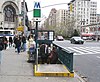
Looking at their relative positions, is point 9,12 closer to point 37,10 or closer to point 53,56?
point 53,56

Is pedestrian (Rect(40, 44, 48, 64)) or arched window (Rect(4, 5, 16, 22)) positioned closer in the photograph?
pedestrian (Rect(40, 44, 48, 64))

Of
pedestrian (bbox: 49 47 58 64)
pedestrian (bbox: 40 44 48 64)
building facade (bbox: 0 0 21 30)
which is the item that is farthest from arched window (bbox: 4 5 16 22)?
pedestrian (bbox: 49 47 58 64)

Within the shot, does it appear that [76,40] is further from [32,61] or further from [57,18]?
[57,18]

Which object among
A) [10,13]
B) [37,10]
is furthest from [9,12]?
[37,10]

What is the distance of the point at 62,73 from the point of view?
44.0 feet

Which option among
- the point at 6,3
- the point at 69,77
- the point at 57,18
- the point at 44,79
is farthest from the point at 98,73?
the point at 57,18

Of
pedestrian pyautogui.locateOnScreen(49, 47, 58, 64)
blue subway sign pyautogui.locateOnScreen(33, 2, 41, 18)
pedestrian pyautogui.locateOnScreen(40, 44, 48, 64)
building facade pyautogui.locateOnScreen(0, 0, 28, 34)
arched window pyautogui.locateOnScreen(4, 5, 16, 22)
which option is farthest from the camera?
arched window pyautogui.locateOnScreen(4, 5, 16, 22)

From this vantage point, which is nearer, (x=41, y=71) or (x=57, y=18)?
(x=41, y=71)

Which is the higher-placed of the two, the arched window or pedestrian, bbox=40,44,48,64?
the arched window

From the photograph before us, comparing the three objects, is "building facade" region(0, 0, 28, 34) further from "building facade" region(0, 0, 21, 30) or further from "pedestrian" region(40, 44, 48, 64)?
"pedestrian" region(40, 44, 48, 64)

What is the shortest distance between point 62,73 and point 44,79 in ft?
4.34

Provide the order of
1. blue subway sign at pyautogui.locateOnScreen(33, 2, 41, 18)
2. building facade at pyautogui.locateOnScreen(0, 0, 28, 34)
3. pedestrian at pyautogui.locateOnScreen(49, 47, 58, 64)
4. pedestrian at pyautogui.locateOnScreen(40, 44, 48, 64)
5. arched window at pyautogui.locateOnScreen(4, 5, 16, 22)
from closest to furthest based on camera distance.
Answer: blue subway sign at pyautogui.locateOnScreen(33, 2, 41, 18), pedestrian at pyautogui.locateOnScreen(49, 47, 58, 64), pedestrian at pyautogui.locateOnScreen(40, 44, 48, 64), building facade at pyautogui.locateOnScreen(0, 0, 28, 34), arched window at pyautogui.locateOnScreen(4, 5, 16, 22)

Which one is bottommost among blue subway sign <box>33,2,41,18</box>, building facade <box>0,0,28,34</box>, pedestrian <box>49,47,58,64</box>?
pedestrian <box>49,47,58,64</box>

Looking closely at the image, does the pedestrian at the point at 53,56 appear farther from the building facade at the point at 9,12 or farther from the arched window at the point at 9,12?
the arched window at the point at 9,12
